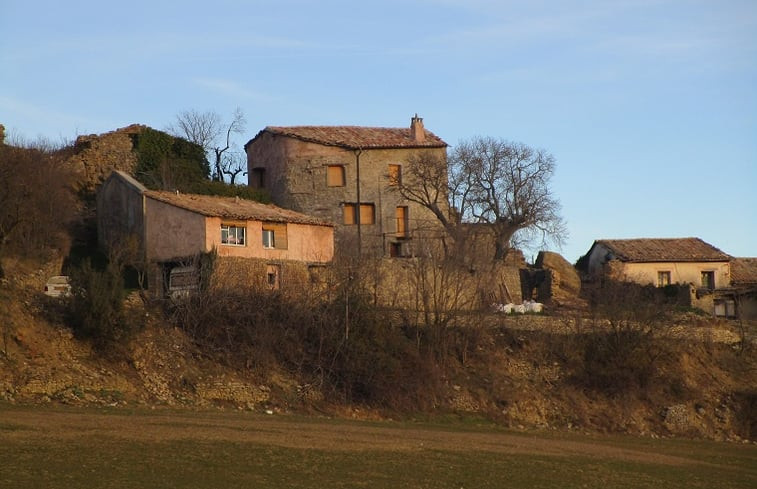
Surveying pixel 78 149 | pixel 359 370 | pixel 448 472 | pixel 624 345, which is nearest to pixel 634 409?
pixel 624 345

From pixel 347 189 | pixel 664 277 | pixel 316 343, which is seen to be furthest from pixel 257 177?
pixel 664 277

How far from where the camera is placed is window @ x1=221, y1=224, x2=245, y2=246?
52.4 meters

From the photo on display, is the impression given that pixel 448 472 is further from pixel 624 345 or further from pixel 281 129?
pixel 281 129

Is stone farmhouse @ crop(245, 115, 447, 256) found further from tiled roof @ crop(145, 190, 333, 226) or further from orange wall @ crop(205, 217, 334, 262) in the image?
orange wall @ crop(205, 217, 334, 262)

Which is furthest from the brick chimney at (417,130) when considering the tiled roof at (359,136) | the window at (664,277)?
the window at (664,277)

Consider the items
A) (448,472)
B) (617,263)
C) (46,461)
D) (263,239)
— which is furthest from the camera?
(617,263)

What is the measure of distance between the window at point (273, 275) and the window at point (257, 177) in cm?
1627

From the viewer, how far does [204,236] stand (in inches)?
2024

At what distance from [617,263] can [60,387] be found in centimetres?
4050

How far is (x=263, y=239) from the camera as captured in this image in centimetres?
5447

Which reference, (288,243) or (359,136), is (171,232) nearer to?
(288,243)

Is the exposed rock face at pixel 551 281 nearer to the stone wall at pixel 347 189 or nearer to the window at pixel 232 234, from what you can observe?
the stone wall at pixel 347 189

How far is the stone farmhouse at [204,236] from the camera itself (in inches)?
2024

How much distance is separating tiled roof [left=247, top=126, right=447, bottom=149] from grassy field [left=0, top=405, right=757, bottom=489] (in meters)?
27.2
